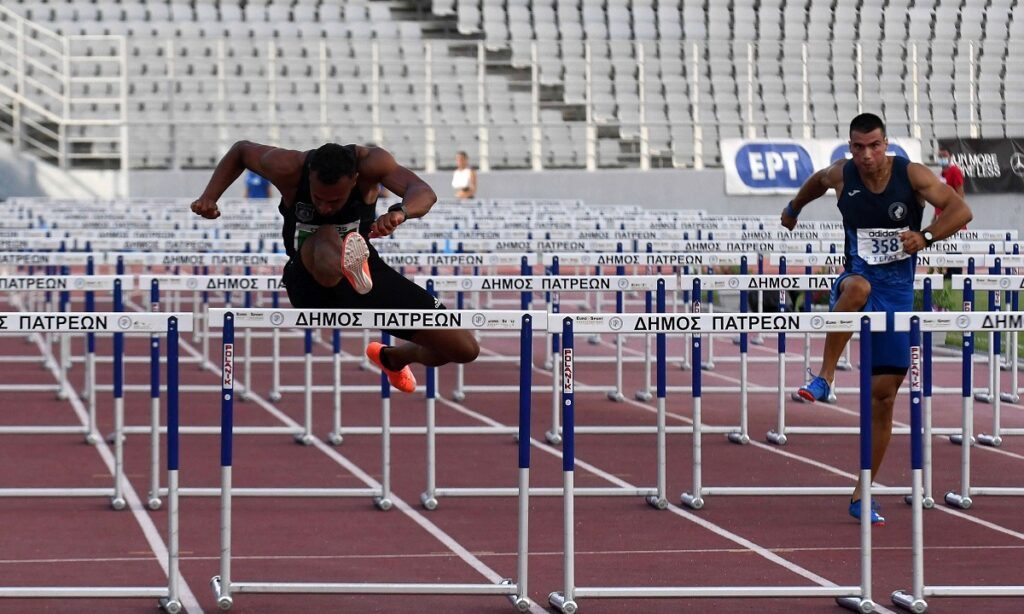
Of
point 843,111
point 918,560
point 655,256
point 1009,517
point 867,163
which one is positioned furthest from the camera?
point 843,111

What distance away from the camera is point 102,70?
30.8 m

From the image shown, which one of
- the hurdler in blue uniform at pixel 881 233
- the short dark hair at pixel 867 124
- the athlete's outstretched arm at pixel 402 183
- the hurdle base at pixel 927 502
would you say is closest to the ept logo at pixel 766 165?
the hurdle base at pixel 927 502

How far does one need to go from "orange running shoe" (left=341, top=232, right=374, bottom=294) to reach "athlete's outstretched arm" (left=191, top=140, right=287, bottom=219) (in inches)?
17.9

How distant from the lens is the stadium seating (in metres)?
29.9

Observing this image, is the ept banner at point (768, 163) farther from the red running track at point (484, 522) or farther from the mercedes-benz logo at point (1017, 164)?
the red running track at point (484, 522)

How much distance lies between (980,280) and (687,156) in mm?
21376

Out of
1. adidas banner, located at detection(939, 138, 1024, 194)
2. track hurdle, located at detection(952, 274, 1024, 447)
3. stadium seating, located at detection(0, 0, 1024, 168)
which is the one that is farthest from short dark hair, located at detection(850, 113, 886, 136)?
adidas banner, located at detection(939, 138, 1024, 194)

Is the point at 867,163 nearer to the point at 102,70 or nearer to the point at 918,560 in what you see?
the point at 918,560

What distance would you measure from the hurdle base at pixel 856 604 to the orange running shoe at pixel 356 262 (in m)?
2.01

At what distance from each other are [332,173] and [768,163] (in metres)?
23.7

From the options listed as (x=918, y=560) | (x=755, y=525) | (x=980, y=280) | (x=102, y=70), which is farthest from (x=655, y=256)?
(x=102, y=70)

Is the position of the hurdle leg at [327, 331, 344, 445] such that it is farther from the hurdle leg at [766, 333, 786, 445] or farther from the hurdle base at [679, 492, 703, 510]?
the hurdle base at [679, 492, 703, 510]

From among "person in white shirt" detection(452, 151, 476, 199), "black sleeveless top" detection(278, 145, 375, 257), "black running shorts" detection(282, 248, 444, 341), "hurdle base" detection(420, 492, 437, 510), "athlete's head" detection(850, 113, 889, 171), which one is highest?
"person in white shirt" detection(452, 151, 476, 199)

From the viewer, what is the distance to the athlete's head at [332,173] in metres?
6.48
